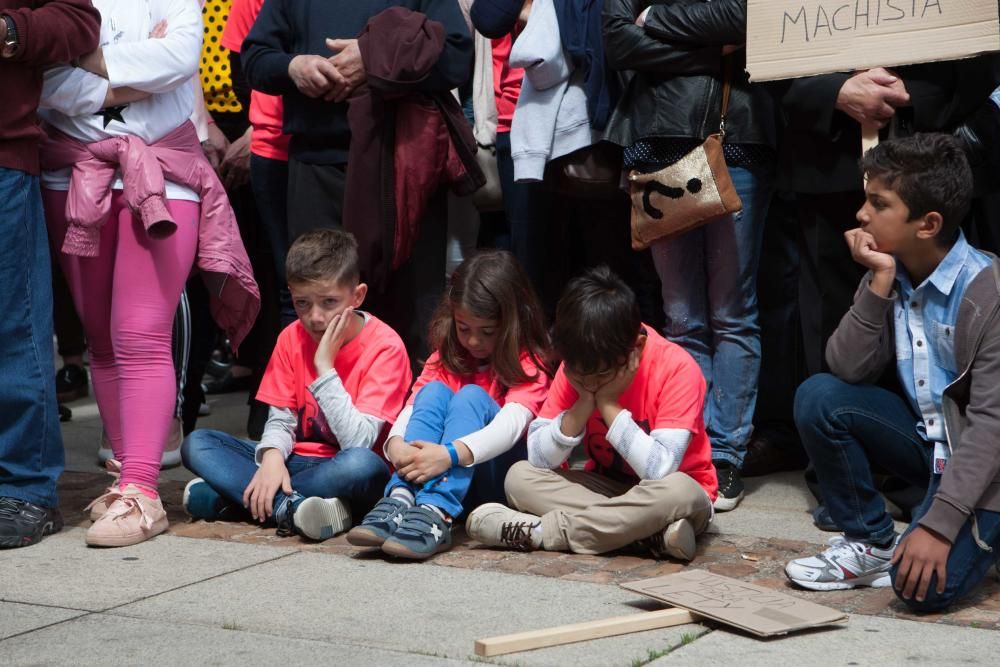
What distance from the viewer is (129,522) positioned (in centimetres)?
427

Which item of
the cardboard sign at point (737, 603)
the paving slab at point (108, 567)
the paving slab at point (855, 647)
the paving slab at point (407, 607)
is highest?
the cardboard sign at point (737, 603)

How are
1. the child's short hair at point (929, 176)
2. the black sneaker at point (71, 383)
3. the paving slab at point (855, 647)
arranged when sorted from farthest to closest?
1. the black sneaker at point (71, 383)
2. the child's short hair at point (929, 176)
3. the paving slab at point (855, 647)

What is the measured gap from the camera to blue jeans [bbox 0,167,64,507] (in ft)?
13.8

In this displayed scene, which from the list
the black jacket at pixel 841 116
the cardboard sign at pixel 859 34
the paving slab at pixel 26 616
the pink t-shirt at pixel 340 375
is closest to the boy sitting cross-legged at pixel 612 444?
the pink t-shirt at pixel 340 375

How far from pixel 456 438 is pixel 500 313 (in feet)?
1.46

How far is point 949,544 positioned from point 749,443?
180cm

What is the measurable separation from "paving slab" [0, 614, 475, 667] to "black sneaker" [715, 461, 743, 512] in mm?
1814

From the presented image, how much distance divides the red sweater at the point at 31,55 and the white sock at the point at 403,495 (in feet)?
4.91

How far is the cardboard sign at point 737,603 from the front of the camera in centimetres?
316

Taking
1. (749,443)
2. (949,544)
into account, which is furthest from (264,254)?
(949,544)

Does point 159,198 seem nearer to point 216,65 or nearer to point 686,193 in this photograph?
point 686,193

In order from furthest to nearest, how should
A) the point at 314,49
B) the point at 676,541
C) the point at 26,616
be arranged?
1. the point at 314,49
2. the point at 676,541
3. the point at 26,616

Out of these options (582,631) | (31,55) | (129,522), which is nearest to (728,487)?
(582,631)

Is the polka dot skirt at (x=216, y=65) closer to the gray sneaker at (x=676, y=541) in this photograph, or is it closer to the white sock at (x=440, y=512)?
the white sock at (x=440, y=512)
